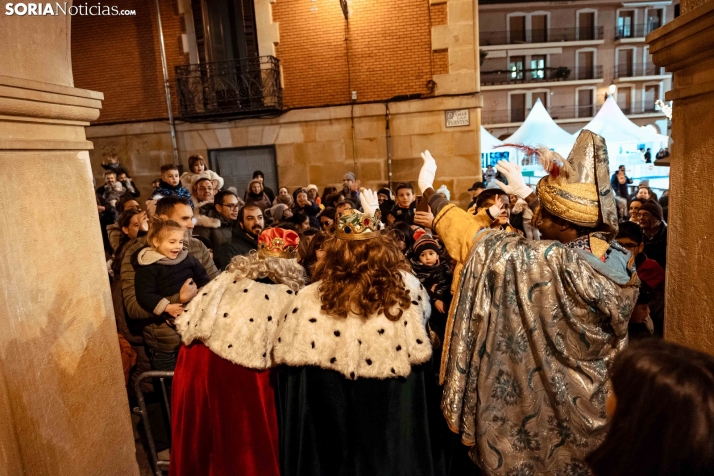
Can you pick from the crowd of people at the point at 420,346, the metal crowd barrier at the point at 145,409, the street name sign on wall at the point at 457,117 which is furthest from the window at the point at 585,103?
the metal crowd barrier at the point at 145,409

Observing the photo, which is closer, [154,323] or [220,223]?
[154,323]

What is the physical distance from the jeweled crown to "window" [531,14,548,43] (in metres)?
36.5

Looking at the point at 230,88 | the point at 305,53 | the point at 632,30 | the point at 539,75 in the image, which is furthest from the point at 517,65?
the point at 230,88

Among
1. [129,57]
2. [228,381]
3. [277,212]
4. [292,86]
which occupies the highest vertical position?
[129,57]

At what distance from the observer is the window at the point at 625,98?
1310 inches

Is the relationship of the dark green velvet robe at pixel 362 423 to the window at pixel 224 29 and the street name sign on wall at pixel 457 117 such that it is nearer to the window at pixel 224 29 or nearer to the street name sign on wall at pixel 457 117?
the street name sign on wall at pixel 457 117

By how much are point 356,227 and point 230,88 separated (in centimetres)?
981

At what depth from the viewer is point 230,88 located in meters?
10.8

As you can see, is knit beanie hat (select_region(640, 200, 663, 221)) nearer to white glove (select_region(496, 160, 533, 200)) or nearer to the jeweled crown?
white glove (select_region(496, 160, 533, 200))

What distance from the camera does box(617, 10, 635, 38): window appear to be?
3347 centimetres

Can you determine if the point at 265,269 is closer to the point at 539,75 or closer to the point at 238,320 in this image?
the point at 238,320

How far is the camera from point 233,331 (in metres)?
2.37

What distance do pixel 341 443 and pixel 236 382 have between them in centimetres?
66

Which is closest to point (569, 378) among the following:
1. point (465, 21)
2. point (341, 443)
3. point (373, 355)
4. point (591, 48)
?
point (373, 355)
